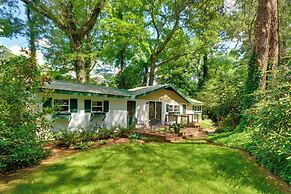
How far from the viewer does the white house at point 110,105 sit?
1222 cm

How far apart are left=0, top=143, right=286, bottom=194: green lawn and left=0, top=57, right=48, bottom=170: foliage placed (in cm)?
72

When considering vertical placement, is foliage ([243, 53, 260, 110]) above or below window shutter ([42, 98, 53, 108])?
above

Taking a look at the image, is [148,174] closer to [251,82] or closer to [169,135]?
[169,135]

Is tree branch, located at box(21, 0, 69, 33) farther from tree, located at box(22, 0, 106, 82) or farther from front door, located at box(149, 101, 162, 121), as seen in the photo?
front door, located at box(149, 101, 162, 121)

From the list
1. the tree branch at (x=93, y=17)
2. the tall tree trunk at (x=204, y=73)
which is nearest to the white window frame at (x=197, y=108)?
the tall tree trunk at (x=204, y=73)

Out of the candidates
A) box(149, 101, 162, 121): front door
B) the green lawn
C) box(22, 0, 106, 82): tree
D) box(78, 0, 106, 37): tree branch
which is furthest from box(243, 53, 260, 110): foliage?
box(22, 0, 106, 82): tree

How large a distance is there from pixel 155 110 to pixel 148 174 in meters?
11.5

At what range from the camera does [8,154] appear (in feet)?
22.5

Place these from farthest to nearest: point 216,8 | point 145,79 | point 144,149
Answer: point 145,79, point 216,8, point 144,149

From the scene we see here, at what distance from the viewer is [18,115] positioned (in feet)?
23.2

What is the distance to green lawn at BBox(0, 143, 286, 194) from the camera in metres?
5.89

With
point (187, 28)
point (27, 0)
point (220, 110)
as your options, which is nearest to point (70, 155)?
point (220, 110)

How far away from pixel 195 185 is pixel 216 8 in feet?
43.0

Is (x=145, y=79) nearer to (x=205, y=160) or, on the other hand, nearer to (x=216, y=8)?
Answer: (x=216, y=8)
